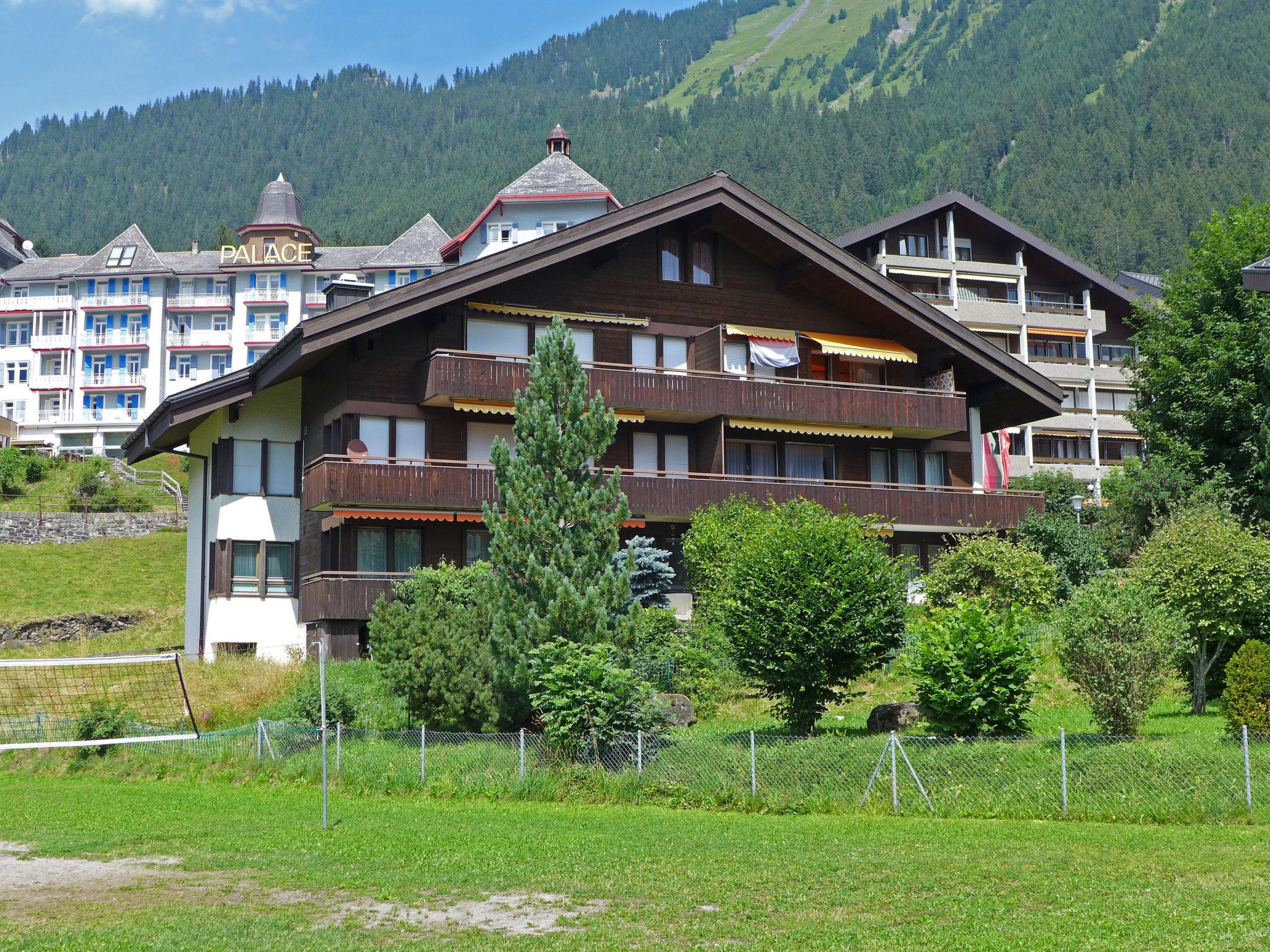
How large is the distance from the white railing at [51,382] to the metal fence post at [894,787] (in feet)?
311

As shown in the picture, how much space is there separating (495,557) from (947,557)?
50.7 ft

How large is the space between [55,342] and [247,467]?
70.5 meters

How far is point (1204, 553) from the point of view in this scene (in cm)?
2981

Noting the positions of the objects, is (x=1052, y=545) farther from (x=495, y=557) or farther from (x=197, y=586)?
(x=197, y=586)

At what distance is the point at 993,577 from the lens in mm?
38469

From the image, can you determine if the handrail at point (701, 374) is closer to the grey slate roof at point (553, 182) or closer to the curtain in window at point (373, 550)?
the curtain in window at point (373, 550)

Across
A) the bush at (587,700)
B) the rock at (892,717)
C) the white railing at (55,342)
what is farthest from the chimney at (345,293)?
the white railing at (55,342)

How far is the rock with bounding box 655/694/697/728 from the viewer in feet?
100.0

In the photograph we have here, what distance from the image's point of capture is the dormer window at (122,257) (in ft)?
352

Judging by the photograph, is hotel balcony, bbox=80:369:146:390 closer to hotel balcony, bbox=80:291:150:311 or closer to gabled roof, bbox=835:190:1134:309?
hotel balcony, bbox=80:291:150:311

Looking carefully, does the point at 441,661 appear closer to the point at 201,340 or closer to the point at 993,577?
the point at 993,577

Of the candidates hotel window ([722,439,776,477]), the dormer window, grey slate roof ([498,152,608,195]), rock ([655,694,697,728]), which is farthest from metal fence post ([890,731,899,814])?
the dormer window

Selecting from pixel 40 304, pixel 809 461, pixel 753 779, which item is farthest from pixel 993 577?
pixel 40 304

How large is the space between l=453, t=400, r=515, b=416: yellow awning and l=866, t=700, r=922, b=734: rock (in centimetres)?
1676
